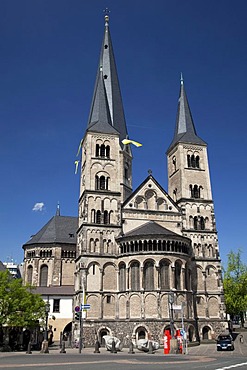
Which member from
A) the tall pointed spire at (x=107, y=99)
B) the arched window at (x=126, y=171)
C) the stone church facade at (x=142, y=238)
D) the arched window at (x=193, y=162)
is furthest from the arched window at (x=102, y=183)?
the arched window at (x=193, y=162)

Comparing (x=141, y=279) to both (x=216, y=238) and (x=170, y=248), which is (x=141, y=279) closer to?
(x=170, y=248)

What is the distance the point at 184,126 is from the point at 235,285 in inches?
1171

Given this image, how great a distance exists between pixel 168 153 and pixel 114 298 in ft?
82.9

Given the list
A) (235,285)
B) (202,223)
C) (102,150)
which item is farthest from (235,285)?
(102,150)

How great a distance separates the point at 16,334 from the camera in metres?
41.0

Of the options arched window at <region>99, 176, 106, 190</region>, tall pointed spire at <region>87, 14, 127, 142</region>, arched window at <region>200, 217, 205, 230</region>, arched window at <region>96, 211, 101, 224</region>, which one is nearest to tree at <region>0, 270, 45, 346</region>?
arched window at <region>96, 211, 101, 224</region>

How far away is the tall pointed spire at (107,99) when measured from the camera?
5416cm

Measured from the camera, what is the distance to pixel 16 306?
35562 mm

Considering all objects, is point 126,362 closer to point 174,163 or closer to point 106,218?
point 106,218

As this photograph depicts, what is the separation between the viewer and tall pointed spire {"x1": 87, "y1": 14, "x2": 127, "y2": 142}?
54.2 meters

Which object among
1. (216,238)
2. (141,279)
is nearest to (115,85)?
(216,238)

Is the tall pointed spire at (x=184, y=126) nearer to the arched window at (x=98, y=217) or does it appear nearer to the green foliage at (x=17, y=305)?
the arched window at (x=98, y=217)

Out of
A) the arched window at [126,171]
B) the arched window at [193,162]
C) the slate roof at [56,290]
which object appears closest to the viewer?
the slate roof at [56,290]

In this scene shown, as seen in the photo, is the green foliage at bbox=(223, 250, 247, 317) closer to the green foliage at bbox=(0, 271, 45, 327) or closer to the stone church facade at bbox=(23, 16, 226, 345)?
the stone church facade at bbox=(23, 16, 226, 345)
